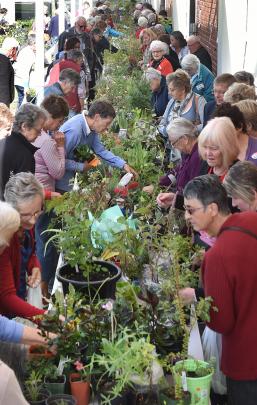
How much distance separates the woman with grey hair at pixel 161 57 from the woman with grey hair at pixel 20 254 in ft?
16.9

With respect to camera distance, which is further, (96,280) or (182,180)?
(182,180)

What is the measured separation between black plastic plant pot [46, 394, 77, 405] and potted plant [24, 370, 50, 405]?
0.08 feet

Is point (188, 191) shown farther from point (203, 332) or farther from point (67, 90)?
point (67, 90)

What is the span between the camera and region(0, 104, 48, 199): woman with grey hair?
15.6 ft

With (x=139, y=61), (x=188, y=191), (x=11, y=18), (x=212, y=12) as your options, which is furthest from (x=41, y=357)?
(x=11, y=18)

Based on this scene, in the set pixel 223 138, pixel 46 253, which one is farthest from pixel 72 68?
pixel 223 138

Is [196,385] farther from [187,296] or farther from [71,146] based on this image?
[71,146]

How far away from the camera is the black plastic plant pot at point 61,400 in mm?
2410

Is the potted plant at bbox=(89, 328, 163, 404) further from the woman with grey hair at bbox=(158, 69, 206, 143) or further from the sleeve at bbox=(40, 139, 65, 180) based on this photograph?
the woman with grey hair at bbox=(158, 69, 206, 143)

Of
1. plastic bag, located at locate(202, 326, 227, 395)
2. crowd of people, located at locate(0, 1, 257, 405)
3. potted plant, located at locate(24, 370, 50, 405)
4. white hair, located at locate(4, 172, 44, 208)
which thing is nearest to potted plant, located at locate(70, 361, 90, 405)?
potted plant, located at locate(24, 370, 50, 405)

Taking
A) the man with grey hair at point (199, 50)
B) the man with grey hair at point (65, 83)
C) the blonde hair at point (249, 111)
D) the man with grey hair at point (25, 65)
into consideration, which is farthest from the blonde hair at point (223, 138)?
the man with grey hair at point (25, 65)

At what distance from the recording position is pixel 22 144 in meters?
4.78

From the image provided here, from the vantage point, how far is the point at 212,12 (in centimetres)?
1160

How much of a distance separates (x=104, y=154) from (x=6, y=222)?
300 cm
